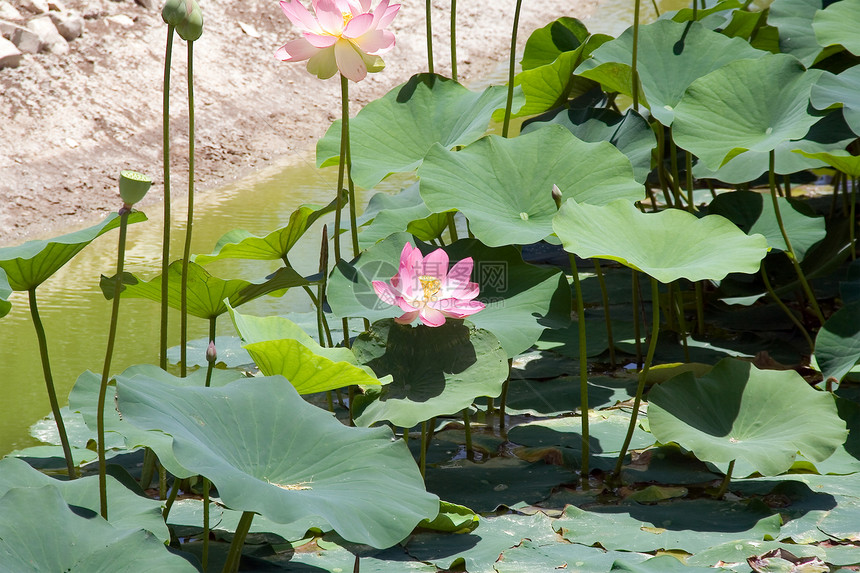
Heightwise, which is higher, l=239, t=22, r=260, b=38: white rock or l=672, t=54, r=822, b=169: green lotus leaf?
l=239, t=22, r=260, b=38: white rock

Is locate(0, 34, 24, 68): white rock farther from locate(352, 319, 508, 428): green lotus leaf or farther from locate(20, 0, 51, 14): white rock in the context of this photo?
locate(352, 319, 508, 428): green lotus leaf

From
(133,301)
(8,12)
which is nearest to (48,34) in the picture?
(8,12)

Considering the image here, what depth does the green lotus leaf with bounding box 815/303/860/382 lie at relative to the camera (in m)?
1.85

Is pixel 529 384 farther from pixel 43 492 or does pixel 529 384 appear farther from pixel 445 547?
pixel 43 492

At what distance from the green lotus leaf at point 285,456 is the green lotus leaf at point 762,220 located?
142 cm

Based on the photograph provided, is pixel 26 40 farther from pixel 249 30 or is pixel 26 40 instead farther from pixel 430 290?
pixel 430 290

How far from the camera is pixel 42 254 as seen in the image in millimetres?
1484

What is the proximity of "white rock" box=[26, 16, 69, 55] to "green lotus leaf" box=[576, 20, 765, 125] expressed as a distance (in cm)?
361

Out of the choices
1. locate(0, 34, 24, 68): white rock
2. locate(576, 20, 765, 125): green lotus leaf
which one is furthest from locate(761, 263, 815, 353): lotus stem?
locate(0, 34, 24, 68): white rock

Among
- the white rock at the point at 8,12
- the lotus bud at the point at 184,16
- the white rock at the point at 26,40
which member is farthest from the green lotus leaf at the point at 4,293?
the white rock at the point at 8,12

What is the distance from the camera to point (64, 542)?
1042 millimetres

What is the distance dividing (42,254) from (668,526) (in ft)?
4.13

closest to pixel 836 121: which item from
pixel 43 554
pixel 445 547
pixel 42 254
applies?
pixel 445 547

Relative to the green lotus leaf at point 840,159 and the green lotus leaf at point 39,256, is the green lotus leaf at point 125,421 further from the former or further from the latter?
the green lotus leaf at point 840,159
